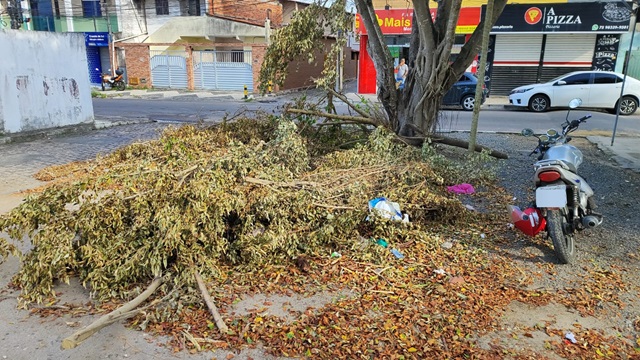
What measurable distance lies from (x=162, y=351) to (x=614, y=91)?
1820cm

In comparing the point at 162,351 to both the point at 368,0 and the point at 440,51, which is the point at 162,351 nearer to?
the point at 440,51

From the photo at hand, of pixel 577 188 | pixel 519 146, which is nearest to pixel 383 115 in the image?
pixel 519 146

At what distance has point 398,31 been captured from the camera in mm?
22797

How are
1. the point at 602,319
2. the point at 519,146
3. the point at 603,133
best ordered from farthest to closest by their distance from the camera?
1. the point at 603,133
2. the point at 519,146
3. the point at 602,319

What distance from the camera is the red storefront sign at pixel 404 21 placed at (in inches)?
861

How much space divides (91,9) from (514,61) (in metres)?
27.8

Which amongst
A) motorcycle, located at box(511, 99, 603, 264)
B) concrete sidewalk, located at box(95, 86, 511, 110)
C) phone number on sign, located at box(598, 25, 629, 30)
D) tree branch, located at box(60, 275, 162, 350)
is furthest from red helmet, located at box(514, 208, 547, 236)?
phone number on sign, located at box(598, 25, 629, 30)

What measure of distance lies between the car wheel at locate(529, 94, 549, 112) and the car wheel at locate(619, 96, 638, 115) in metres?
2.45

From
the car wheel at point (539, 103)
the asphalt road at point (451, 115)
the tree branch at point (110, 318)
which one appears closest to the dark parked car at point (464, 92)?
the asphalt road at point (451, 115)

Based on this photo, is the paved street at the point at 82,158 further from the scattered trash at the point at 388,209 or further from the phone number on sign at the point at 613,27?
the phone number on sign at the point at 613,27

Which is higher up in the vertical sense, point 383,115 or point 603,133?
point 383,115

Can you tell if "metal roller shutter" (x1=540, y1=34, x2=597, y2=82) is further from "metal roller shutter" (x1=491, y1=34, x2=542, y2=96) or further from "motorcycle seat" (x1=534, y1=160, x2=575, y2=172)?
"motorcycle seat" (x1=534, y1=160, x2=575, y2=172)

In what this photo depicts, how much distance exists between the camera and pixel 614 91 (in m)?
16.7

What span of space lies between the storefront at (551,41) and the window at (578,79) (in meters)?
5.01
